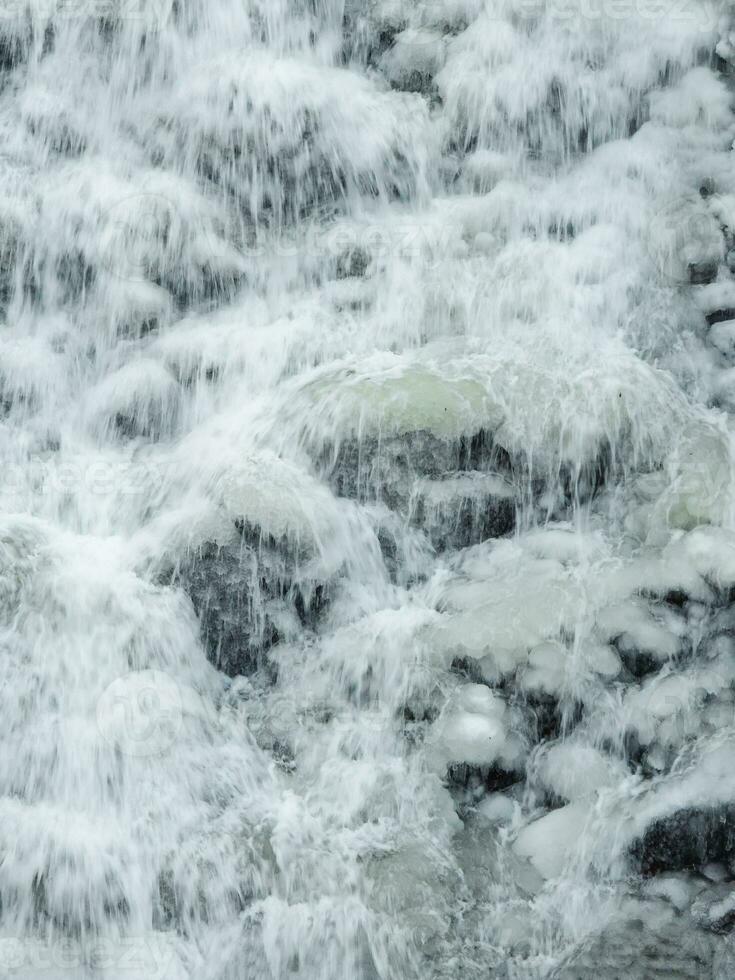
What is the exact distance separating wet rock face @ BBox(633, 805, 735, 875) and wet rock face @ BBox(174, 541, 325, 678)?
1.55 meters

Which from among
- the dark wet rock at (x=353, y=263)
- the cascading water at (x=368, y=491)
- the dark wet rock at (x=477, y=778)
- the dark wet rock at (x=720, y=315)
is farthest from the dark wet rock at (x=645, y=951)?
the dark wet rock at (x=353, y=263)

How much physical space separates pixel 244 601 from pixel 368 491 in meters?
0.70

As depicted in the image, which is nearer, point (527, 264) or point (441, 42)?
Result: point (527, 264)

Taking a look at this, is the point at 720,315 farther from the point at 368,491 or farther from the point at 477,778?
the point at 477,778

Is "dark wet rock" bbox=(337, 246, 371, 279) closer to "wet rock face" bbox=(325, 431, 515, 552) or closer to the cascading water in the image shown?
the cascading water

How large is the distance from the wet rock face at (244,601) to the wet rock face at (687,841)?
61.2 inches

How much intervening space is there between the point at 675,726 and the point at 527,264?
2.79 m

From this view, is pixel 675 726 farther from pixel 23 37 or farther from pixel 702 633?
pixel 23 37

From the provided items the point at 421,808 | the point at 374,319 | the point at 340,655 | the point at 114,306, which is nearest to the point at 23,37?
the point at 114,306

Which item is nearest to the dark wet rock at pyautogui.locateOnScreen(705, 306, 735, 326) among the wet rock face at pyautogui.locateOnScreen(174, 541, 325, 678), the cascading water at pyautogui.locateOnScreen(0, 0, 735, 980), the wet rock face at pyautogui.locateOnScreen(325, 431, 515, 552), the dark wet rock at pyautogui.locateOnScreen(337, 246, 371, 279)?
the cascading water at pyautogui.locateOnScreen(0, 0, 735, 980)

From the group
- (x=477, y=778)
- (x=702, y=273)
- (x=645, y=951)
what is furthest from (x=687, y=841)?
(x=702, y=273)

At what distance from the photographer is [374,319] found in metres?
5.29

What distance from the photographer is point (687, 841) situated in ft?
10.1

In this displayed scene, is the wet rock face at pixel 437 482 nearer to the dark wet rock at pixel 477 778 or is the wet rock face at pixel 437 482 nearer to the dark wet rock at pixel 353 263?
the dark wet rock at pixel 477 778
